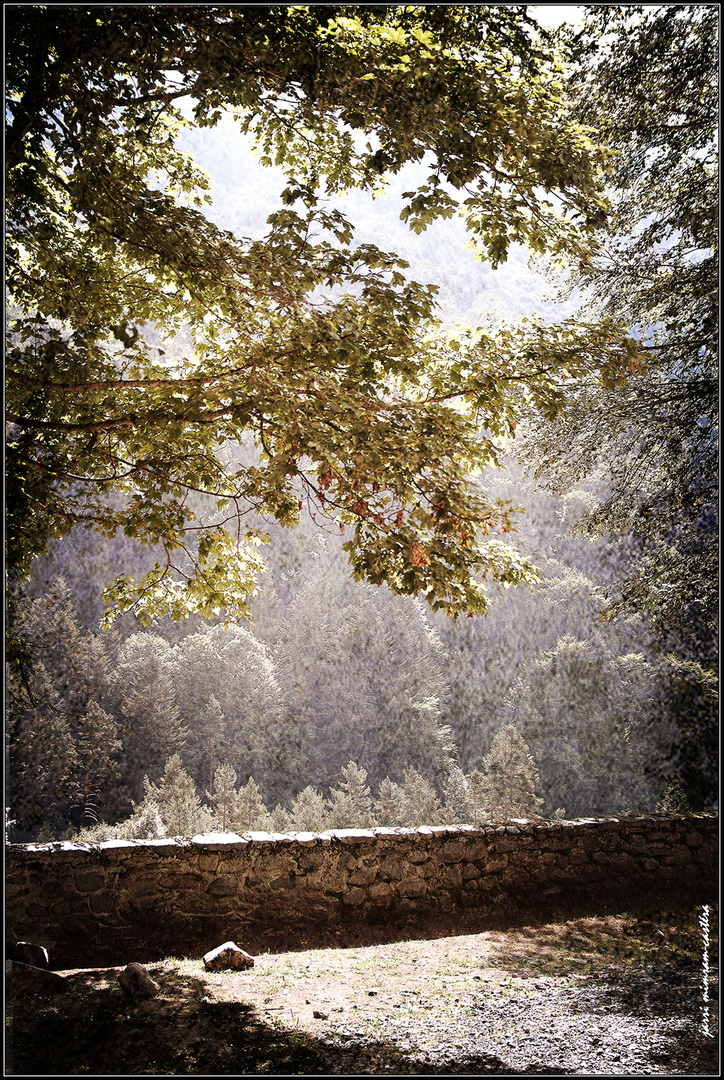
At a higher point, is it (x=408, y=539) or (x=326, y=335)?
(x=326, y=335)

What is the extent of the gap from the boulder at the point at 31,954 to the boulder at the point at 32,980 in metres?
0.43

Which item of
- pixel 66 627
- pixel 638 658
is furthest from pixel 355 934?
pixel 638 658

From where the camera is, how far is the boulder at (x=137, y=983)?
10.9 ft

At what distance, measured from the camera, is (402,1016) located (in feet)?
10.3

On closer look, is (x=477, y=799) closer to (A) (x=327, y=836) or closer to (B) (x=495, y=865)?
(B) (x=495, y=865)

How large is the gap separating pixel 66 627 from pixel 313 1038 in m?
17.2

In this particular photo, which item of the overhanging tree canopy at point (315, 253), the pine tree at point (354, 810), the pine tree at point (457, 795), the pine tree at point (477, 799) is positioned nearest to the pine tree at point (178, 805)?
the pine tree at point (354, 810)

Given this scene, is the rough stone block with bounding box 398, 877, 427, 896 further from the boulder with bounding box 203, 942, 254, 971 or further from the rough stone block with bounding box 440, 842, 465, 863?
the boulder with bounding box 203, 942, 254, 971

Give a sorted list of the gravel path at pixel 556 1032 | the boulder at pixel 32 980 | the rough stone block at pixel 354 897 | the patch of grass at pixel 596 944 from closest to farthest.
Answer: the gravel path at pixel 556 1032 < the boulder at pixel 32 980 < the patch of grass at pixel 596 944 < the rough stone block at pixel 354 897

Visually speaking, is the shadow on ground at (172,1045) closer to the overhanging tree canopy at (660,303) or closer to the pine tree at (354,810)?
the overhanging tree canopy at (660,303)

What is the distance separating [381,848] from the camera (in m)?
5.04

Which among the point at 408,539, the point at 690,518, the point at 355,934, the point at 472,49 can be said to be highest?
the point at 472,49

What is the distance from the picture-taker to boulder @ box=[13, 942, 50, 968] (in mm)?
3814

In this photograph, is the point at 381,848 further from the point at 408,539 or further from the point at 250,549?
the point at 408,539
